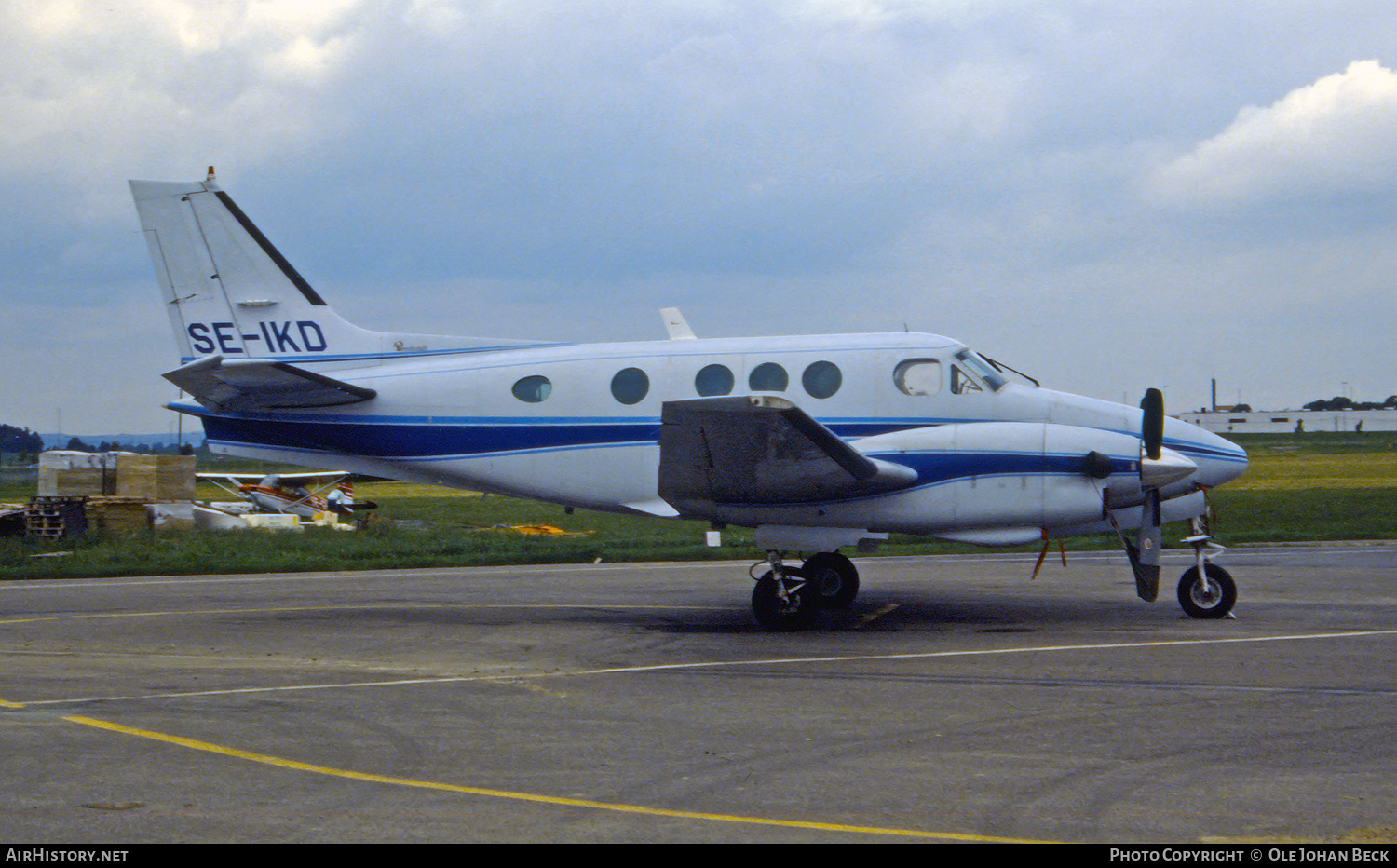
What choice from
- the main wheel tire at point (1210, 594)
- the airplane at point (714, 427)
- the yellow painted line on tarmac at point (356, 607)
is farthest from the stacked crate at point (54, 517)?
the main wheel tire at point (1210, 594)

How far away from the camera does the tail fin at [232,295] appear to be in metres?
14.2

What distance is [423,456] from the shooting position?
13727 millimetres

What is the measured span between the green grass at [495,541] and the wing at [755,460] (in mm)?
1768

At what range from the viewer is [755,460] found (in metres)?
11.7

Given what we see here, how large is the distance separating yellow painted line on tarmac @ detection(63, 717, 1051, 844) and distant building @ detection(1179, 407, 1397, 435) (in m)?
107

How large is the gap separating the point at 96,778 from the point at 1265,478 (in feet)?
151

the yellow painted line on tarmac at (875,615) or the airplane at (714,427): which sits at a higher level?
the airplane at (714,427)

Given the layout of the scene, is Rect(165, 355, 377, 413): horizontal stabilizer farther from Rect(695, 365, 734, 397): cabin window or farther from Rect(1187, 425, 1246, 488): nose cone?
Rect(1187, 425, 1246, 488): nose cone

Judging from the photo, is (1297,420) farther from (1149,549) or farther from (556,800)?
(556,800)

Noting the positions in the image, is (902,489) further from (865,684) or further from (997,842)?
(997,842)

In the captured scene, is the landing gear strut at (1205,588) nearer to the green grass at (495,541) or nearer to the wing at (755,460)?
the green grass at (495,541)

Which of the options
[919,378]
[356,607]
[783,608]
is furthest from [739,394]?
[356,607]

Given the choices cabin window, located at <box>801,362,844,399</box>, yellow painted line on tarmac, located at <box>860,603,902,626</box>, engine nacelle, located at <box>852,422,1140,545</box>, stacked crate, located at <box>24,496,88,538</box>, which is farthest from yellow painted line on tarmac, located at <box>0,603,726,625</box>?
stacked crate, located at <box>24,496,88,538</box>
